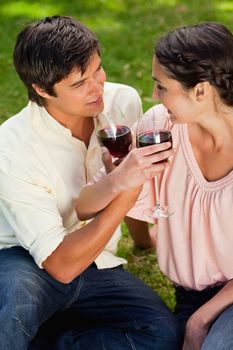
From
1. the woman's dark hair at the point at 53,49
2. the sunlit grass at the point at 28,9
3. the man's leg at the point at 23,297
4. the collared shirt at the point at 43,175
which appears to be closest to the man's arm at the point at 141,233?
the collared shirt at the point at 43,175

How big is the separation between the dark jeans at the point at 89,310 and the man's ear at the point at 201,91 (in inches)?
44.0

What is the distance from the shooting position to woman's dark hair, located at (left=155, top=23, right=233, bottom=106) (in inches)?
120

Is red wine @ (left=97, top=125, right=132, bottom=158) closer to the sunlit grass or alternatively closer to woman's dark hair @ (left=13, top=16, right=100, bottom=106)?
woman's dark hair @ (left=13, top=16, right=100, bottom=106)

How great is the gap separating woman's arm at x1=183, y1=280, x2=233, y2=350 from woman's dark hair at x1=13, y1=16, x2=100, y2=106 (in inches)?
49.0

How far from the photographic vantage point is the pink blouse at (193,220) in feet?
10.8

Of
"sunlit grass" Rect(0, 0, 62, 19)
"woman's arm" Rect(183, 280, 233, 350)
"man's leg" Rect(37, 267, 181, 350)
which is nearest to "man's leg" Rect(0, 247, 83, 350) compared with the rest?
"man's leg" Rect(37, 267, 181, 350)

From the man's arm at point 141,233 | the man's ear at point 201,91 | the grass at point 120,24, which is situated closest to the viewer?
the man's ear at point 201,91

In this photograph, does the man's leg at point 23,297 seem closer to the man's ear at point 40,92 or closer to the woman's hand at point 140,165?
the woman's hand at point 140,165

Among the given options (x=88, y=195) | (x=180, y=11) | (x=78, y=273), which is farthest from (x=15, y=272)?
(x=180, y=11)

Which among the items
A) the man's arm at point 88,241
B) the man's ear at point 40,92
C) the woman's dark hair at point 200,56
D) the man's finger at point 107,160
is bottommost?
the man's arm at point 88,241

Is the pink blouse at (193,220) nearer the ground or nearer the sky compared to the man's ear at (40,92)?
nearer the ground

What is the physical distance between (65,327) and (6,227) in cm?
58

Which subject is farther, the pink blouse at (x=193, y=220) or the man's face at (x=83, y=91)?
the man's face at (x=83, y=91)

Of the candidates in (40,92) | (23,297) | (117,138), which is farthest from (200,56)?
(23,297)
